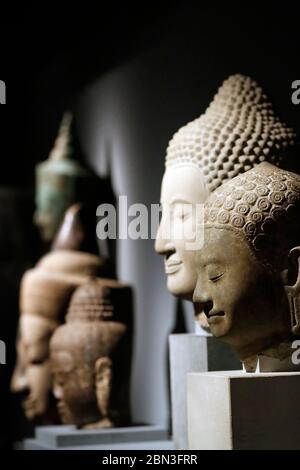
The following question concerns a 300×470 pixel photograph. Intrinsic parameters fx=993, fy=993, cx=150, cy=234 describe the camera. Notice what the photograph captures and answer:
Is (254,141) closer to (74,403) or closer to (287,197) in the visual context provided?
(287,197)

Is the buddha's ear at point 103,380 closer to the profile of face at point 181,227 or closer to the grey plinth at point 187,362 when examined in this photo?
the grey plinth at point 187,362

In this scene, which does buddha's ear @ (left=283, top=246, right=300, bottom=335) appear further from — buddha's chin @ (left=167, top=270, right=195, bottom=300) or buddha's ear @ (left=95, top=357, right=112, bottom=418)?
buddha's ear @ (left=95, top=357, right=112, bottom=418)

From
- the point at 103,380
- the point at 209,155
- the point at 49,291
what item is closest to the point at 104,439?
the point at 103,380

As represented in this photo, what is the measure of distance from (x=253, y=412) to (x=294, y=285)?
1.47 ft

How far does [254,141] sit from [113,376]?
1.51 metres

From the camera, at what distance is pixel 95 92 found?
20.1 ft

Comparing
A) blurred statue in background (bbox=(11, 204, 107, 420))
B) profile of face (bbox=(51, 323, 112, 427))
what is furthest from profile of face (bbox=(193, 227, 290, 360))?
blurred statue in background (bbox=(11, 204, 107, 420))

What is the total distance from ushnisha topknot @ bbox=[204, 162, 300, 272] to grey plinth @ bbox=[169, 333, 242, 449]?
2.69 ft

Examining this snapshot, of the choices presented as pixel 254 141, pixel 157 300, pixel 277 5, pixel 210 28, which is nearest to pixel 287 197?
pixel 254 141

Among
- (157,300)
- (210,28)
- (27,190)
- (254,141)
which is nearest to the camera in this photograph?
(254,141)

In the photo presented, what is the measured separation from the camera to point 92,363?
4.75m

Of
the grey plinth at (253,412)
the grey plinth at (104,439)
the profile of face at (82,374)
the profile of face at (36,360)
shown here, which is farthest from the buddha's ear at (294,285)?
the profile of face at (36,360)

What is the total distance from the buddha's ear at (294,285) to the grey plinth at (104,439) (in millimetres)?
1398

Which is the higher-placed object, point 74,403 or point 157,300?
point 157,300
